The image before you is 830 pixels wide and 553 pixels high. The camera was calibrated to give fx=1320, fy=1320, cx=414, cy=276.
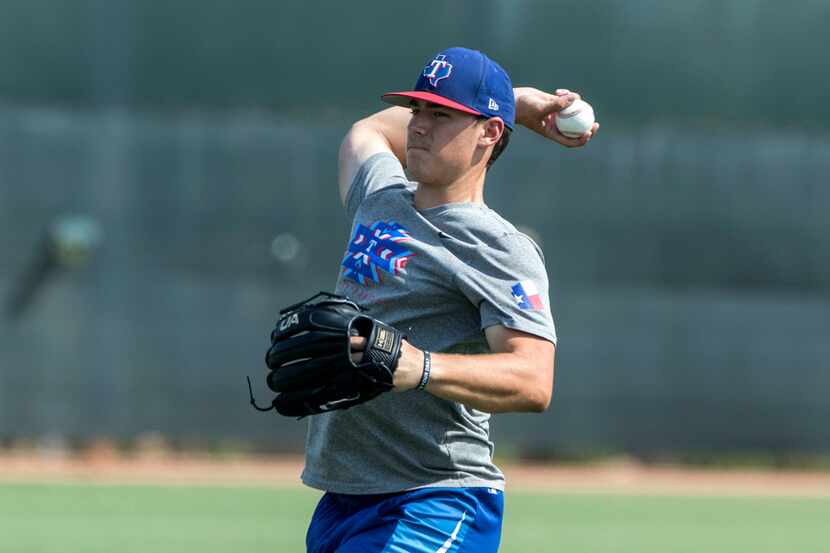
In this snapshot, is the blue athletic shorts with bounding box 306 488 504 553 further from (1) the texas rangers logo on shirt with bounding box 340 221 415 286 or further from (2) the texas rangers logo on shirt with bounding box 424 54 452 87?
(2) the texas rangers logo on shirt with bounding box 424 54 452 87

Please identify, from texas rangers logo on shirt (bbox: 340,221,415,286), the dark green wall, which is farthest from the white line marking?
the dark green wall

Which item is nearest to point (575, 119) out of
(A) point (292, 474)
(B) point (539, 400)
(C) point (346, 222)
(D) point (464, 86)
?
(D) point (464, 86)

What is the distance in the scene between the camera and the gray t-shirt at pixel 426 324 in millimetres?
3691

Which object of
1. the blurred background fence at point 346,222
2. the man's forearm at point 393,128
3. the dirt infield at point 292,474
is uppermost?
the man's forearm at point 393,128

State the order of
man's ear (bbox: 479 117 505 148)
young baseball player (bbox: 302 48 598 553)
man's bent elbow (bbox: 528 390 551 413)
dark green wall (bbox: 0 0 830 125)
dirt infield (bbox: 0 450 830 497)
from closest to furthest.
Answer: man's bent elbow (bbox: 528 390 551 413) < young baseball player (bbox: 302 48 598 553) < man's ear (bbox: 479 117 505 148) < dirt infield (bbox: 0 450 830 497) < dark green wall (bbox: 0 0 830 125)

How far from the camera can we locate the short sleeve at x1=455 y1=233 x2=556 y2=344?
359 centimetres

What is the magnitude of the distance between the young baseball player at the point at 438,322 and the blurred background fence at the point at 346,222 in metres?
8.47

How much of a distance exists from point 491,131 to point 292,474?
8.29 meters

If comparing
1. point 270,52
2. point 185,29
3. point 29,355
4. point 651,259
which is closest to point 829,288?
point 651,259

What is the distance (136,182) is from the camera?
1237 centimetres

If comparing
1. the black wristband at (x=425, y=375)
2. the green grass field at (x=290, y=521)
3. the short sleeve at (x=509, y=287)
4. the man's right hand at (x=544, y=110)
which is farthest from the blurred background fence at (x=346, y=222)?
the black wristband at (x=425, y=375)

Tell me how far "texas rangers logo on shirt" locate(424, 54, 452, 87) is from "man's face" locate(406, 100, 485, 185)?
0.07 metres

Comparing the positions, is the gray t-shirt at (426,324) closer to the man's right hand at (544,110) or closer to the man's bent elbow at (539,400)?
the man's bent elbow at (539,400)

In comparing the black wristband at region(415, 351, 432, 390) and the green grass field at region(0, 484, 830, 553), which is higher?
the black wristband at region(415, 351, 432, 390)
